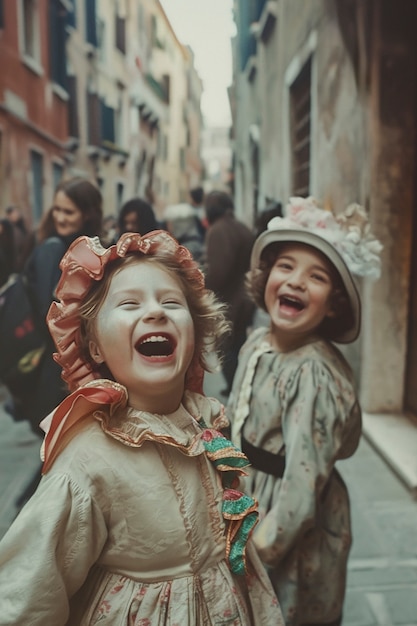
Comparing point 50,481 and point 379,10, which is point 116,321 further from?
point 379,10

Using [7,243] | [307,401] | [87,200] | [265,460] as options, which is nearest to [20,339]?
[87,200]

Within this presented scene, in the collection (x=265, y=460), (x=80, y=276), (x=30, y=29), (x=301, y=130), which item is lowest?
(x=265, y=460)

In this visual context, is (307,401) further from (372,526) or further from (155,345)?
(372,526)

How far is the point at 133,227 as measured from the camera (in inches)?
119

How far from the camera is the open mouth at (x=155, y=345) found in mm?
1028

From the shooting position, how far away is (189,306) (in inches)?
44.7

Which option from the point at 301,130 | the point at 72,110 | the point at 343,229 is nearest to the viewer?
the point at 343,229

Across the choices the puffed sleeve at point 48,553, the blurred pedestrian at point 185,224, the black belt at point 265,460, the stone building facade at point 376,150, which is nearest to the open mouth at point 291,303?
the black belt at point 265,460

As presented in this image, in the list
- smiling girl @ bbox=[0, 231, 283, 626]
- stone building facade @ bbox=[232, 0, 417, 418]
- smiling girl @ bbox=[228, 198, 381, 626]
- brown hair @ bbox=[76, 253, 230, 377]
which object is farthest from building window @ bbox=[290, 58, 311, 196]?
smiling girl @ bbox=[0, 231, 283, 626]

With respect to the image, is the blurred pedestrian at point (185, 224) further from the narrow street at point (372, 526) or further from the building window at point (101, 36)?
the narrow street at point (372, 526)

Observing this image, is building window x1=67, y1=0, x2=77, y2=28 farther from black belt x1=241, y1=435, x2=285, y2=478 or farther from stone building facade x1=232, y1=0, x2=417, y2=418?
black belt x1=241, y1=435, x2=285, y2=478

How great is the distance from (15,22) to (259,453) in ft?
16.2

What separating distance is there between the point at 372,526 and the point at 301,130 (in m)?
4.55

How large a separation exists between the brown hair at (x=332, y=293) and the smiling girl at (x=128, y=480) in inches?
27.7
